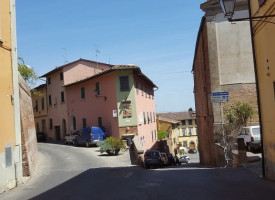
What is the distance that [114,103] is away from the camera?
109 feet

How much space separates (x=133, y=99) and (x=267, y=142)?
23159 millimetres

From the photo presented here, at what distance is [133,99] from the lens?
3303 cm

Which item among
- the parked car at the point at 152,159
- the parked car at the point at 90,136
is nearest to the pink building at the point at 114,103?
the parked car at the point at 90,136

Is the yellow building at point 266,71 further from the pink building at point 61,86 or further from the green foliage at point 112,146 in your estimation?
the pink building at point 61,86

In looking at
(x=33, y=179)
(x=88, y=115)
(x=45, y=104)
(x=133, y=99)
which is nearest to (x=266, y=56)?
(x=33, y=179)

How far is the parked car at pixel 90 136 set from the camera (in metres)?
31.1

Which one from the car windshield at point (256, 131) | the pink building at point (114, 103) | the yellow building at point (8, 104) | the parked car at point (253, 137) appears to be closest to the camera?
the yellow building at point (8, 104)

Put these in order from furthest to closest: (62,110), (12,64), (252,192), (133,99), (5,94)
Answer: (62,110) → (133,99) → (12,64) → (5,94) → (252,192)

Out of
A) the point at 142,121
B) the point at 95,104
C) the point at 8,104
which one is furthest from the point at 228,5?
the point at 95,104

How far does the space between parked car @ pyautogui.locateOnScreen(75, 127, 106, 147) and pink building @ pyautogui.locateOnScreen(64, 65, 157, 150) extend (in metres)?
1.64

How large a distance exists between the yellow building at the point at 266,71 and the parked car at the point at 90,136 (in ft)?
72.0

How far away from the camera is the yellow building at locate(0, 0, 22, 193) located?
1186 centimetres

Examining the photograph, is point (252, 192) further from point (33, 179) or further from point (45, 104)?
point (45, 104)

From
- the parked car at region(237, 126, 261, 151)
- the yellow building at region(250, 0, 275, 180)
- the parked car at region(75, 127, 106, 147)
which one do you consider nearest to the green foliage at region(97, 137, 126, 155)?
the parked car at region(75, 127, 106, 147)
